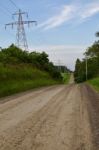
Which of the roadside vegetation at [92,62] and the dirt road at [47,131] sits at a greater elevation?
the roadside vegetation at [92,62]

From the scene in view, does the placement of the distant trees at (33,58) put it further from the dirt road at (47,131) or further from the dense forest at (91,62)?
the dirt road at (47,131)

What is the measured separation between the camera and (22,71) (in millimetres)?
50156

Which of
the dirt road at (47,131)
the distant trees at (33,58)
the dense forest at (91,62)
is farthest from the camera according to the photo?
the dense forest at (91,62)

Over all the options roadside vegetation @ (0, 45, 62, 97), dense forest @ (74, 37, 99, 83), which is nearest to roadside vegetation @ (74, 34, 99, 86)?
dense forest @ (74, 37, 99, 83)

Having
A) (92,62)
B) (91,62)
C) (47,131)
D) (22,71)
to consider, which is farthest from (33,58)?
(47,131)

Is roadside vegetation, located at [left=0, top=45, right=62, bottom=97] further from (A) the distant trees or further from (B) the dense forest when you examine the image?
(B) the dense forest

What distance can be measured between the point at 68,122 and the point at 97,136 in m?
2.63

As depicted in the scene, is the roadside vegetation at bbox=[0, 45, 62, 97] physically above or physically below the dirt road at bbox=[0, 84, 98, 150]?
above

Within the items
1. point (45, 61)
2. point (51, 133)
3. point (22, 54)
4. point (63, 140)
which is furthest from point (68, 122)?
point (45, 61)

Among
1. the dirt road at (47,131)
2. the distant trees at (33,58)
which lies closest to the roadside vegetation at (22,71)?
the distant trees at (33,58)

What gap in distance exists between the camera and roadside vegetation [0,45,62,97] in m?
36.4

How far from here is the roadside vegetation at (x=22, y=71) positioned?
36.4m

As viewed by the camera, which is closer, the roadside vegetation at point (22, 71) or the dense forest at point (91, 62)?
the roadside vegetation at point (22, 71)

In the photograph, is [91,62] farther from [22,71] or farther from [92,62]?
[22,71]
